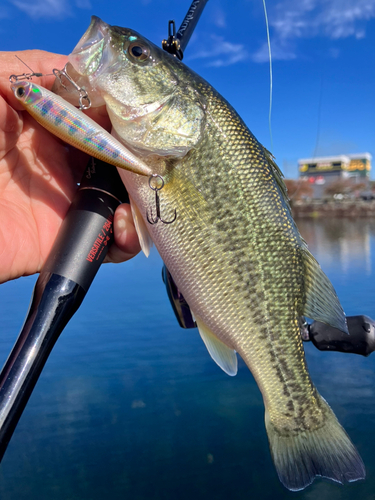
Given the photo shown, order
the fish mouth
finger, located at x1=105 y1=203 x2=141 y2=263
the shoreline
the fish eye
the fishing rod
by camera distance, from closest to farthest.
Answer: the fishing rod → the fish mouth → the fish eye → finger, located at x1=105 y1=203 x2=141 y2=263 → the shoreline

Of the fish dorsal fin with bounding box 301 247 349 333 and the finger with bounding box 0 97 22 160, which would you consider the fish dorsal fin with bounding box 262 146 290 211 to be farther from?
the finger with bounding box 0 97 22 160

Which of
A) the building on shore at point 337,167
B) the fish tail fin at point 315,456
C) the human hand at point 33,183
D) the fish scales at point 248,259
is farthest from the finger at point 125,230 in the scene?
the building on shore at point 337,167

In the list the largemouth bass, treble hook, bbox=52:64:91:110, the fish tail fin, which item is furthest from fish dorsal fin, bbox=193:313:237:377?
treble hook, bbox=52:64:91:110

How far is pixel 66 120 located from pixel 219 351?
2.97 ft

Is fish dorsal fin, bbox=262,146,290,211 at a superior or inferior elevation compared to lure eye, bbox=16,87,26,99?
inferior

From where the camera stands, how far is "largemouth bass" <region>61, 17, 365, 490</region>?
1.17 meters

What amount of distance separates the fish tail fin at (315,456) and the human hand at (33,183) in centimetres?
91

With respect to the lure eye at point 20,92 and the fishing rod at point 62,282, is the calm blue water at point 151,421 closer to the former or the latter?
the fishing rod at point 62,282

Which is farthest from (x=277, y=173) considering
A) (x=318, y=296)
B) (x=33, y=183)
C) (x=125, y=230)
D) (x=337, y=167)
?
(x=337, y=167)

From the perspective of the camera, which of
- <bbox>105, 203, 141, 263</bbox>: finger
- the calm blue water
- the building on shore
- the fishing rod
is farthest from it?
the building on shore

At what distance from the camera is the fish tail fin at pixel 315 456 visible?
1133 mm

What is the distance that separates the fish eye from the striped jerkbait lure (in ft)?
1.16

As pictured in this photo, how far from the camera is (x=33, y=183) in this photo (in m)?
1.49

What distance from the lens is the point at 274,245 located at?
4.02 ft
